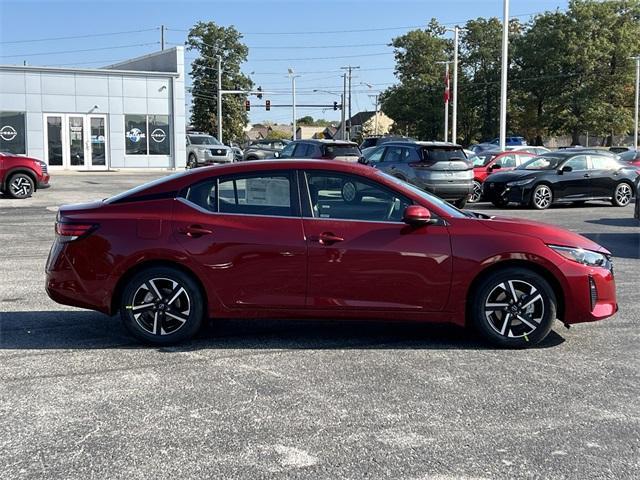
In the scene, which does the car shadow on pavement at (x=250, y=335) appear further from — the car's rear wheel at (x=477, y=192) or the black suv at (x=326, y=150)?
the car's rear wheel at (x=477, y=192)

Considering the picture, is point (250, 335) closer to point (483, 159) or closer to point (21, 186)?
point (21, 186)

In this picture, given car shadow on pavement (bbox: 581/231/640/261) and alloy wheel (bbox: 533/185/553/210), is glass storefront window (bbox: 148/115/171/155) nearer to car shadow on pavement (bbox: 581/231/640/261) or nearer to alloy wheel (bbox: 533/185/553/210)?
alloy wheel (bbox: 533/185/553/210)

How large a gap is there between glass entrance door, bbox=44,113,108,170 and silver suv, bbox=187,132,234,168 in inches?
171

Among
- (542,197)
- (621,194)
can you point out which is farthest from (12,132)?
(621,194)

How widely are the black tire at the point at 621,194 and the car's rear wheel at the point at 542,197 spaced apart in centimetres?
192

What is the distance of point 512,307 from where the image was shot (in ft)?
18.8

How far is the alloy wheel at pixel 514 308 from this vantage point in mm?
5711

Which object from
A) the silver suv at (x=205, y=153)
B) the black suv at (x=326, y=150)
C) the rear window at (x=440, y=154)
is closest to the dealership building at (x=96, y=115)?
the silver suv at (x=205, y=153)

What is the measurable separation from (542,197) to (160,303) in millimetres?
14588

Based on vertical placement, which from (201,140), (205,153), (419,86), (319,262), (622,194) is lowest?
(319,262)

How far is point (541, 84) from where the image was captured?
64.6m

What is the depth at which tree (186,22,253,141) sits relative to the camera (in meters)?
82.6

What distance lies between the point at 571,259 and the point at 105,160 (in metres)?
32.9

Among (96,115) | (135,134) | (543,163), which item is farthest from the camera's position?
(135,134)
